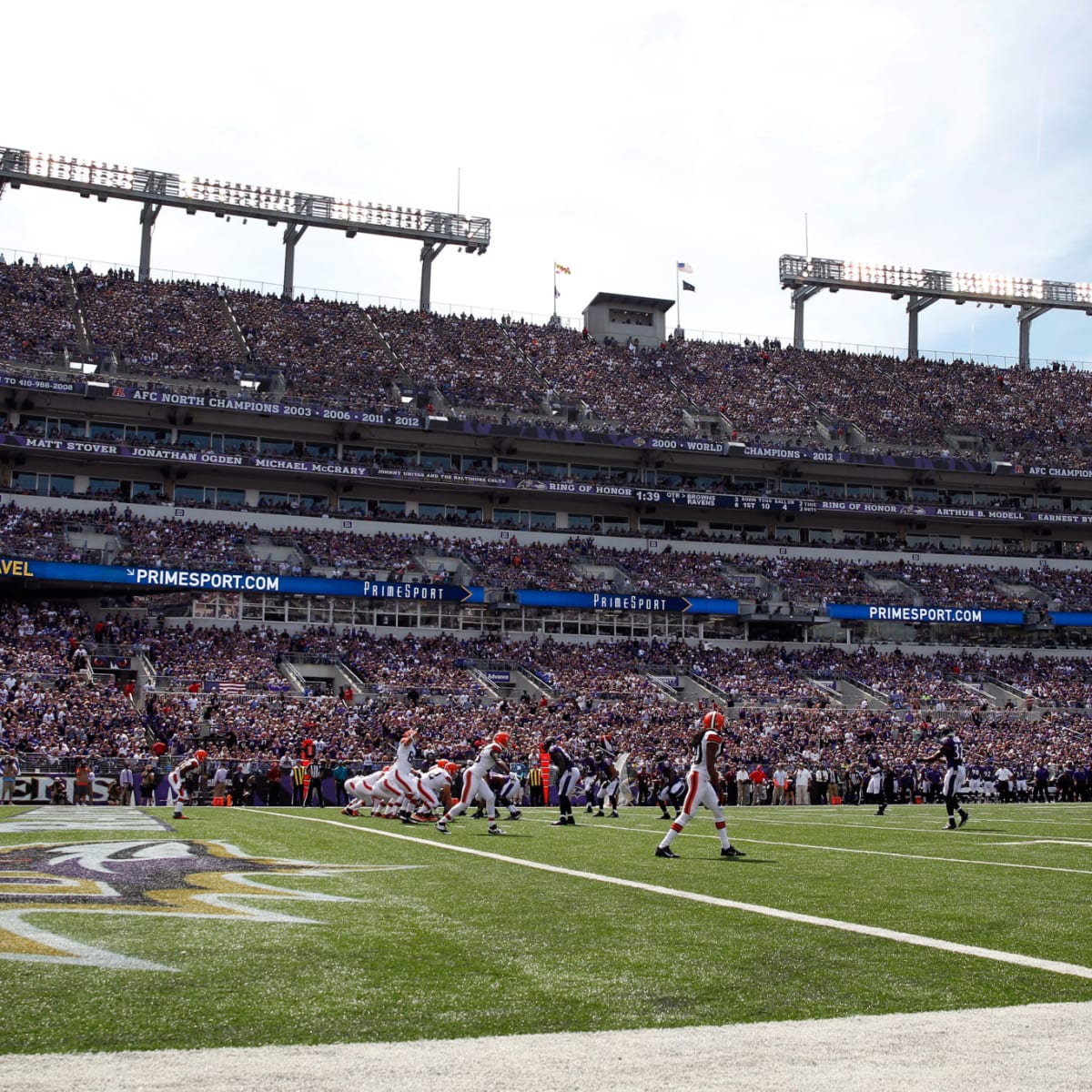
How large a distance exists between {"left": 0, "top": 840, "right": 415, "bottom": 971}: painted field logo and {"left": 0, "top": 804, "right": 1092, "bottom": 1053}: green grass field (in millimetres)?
39

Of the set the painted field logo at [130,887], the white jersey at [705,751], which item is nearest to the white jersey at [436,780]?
the painted field logo at [130,887]

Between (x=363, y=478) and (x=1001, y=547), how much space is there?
34463 mm

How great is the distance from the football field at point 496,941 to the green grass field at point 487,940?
0.08 feet

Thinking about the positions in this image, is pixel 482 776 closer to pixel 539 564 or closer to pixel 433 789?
pixel 433 789

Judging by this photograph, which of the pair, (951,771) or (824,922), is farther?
(951,771)

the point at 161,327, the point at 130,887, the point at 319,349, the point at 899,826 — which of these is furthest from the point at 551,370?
the point at 130,887

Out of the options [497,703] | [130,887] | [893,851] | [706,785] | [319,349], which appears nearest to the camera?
[130,887]

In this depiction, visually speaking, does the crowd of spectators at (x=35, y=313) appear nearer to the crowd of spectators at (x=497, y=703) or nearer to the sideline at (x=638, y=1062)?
the crowd of spectators at (x=497, y=703)

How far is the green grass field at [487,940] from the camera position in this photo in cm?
Result: 545

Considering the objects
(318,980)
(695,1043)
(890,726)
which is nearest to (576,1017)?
(695,1043)

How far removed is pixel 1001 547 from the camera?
64062 millimetres

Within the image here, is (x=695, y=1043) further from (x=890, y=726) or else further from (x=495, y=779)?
(x=890, y=726)

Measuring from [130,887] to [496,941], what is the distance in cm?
373

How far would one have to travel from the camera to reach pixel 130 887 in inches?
377
